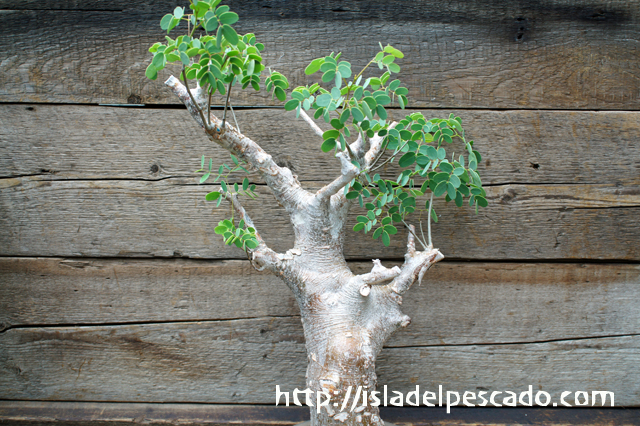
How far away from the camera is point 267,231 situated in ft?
3.67

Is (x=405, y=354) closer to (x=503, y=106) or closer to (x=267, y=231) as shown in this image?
(x=267, y=231)

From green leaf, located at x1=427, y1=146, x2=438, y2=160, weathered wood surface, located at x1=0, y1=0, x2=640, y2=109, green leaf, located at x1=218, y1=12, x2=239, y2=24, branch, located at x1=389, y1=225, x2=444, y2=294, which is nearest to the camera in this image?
green leaf, located at x1=218, y1=12, x2=239, y2=24

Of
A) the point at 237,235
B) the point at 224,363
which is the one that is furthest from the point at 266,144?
the point at 224,363

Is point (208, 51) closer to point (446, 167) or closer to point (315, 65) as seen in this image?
point (315, 65)

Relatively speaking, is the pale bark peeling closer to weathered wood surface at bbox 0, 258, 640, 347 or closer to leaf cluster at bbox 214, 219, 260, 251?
leaf cluster at bbox 214, 219, 260, 251

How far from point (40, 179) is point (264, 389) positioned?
94cm

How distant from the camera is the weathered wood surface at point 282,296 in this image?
113cm

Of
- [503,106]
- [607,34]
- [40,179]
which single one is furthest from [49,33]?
[607,34]

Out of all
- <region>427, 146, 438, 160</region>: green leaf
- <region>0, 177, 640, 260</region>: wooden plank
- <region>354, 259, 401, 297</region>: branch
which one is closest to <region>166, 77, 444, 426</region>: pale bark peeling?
<region>354, 259, 401, 297</region>: branch

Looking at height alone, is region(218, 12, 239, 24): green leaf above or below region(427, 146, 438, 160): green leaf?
above

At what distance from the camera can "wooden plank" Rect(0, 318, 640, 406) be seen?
1147mm

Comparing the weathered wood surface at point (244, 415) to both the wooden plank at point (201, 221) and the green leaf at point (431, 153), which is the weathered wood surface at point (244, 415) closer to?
the wooden plank at point (201, 221)

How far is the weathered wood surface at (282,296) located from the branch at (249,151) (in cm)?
40

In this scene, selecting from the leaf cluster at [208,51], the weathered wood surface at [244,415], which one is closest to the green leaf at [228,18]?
the leaf cluster at [208,51]
